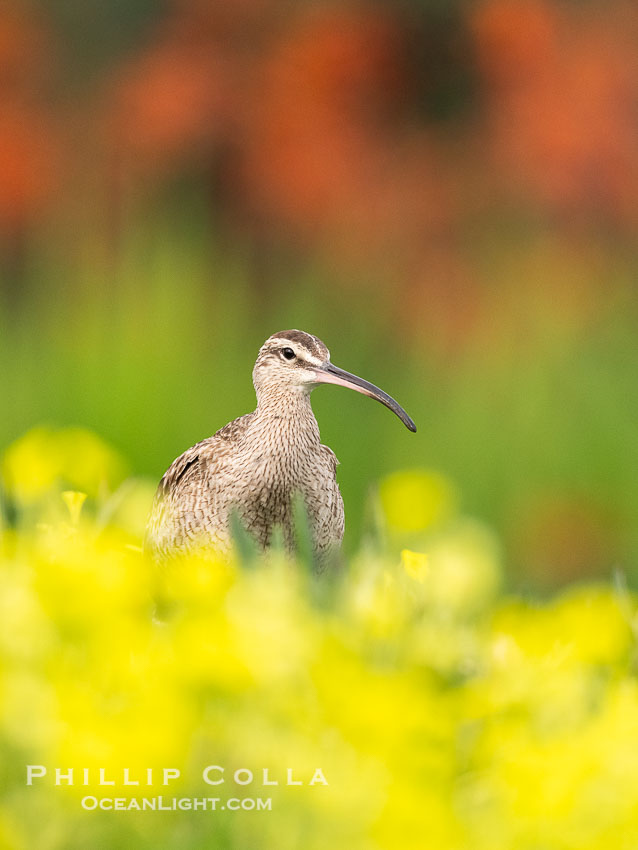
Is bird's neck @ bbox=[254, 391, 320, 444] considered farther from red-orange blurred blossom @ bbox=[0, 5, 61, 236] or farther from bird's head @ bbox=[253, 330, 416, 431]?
red-orange blurred blossom @ bbox=[0, 5, 61, 236]

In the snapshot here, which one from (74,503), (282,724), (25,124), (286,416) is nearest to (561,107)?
(25,124)

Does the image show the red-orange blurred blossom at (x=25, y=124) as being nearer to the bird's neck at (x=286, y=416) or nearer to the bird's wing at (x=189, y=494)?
the bird's wing at (x=189, y=494)

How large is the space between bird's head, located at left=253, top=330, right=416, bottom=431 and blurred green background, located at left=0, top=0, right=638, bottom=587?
108 cm

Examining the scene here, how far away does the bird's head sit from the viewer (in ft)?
7.53

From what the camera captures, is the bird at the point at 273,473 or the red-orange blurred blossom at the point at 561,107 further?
the red-orange blurred blossom at the point at 561,107

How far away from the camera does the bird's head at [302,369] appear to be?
2295mm

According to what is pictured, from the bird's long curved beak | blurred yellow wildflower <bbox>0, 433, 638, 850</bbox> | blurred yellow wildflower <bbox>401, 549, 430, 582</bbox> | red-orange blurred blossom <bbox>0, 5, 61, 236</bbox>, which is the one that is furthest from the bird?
red-orange blurred blossom <bbox>0, 5, 61, 236</bbox>

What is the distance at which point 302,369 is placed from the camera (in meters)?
2.33

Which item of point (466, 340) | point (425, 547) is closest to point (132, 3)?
point (466, 340)

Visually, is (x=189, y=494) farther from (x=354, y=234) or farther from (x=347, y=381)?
(x=354, y=234)

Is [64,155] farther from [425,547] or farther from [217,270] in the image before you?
[425,547]

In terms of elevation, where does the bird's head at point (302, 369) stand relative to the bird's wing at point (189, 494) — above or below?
above

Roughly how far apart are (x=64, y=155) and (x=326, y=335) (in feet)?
5.81

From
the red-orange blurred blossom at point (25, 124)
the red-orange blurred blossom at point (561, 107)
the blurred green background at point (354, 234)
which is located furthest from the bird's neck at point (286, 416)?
the red-orange blurred blossom at point (25, 124)
